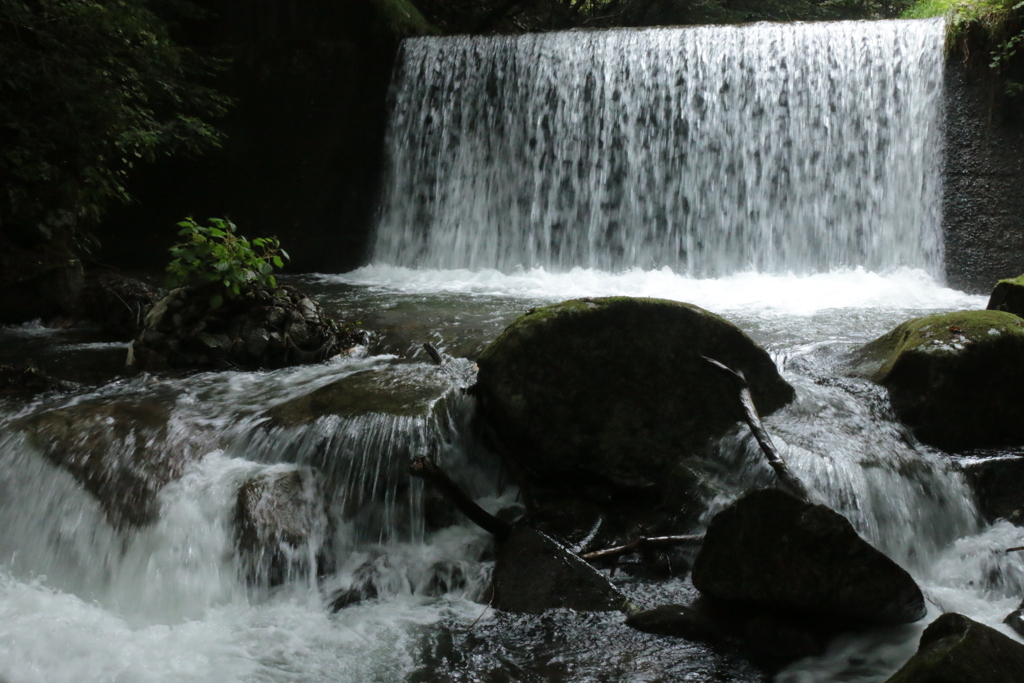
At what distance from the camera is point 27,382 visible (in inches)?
197

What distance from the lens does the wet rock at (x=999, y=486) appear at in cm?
364

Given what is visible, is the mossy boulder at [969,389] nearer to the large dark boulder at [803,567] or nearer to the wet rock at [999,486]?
the wet rock at [999,486]

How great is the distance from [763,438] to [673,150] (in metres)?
6.56

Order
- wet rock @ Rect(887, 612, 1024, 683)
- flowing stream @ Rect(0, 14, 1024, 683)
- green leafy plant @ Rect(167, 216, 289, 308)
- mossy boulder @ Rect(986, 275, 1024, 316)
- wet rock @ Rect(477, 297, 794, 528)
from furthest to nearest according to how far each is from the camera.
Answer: green leafy plant @ Rect(167, 216, 289, 308) < mossy boulder @ Rect(986, 275, 1024, 316) < wet rock @ Rect(477, 297, 794, 528) < flowing stream @ Rect(0, 14, 1024, 683) < wet rock @ Rect(887, 612, 1024, 683)

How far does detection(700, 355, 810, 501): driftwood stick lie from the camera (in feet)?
11.1

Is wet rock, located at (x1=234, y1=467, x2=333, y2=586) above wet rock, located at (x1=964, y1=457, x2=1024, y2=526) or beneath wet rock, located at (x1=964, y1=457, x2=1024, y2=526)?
beneath

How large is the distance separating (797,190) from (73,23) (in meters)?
7.76

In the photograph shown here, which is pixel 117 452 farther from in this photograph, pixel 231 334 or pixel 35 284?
pixel 35 284

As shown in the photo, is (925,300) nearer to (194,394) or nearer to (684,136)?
(684,136)

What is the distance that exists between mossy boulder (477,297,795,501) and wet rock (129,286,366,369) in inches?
80.0

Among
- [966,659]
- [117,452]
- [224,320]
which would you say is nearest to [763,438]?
[966,659]

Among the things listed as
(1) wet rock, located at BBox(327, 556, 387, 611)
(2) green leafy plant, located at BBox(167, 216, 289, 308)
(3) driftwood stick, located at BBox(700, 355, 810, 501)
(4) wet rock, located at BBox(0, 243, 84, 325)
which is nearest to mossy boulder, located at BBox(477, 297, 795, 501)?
(3) driftwood stick, located at BBox(700, 355, 810, 501)

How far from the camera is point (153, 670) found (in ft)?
9.62

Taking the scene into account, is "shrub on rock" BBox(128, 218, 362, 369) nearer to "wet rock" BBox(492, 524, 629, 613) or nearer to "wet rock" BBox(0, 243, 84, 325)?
"wet rock" BBox(0, 243, 84, 325)
